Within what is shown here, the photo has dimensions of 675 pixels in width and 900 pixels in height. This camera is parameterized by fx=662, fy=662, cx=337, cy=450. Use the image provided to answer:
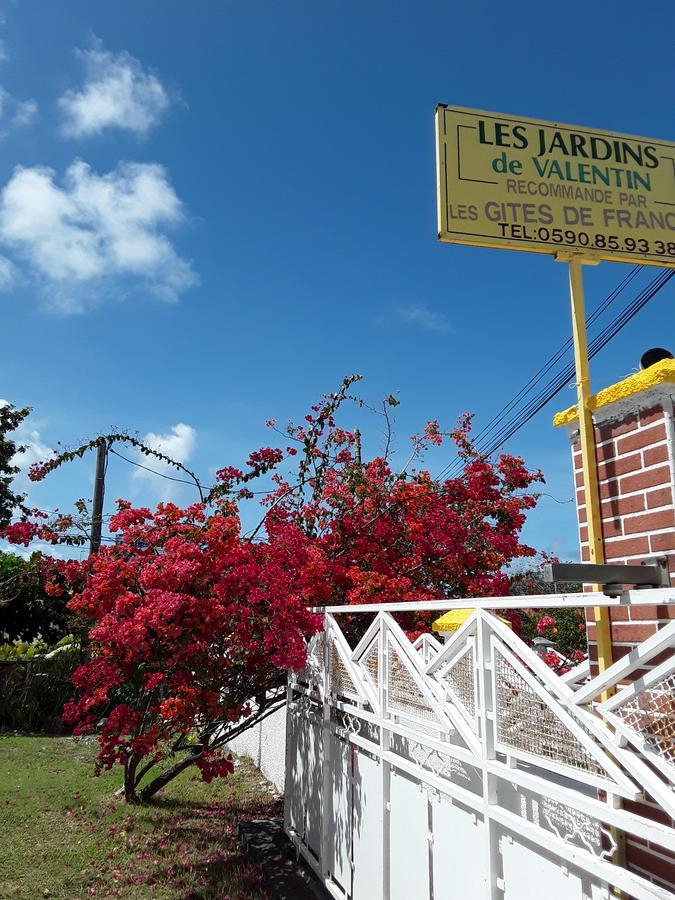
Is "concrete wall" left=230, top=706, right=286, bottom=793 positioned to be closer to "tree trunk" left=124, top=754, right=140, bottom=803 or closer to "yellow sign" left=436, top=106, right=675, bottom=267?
"tree trunk" left=124, top=754, right=140, bottom=803

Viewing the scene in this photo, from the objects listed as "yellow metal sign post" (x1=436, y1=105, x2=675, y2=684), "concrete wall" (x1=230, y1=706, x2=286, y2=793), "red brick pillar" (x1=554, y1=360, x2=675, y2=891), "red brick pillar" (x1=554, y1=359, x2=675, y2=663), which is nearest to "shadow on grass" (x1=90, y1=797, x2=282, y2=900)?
"concrete wall" (x1=230, y1=706, x2=286, y2=793)

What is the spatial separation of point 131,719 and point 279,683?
2029 mm

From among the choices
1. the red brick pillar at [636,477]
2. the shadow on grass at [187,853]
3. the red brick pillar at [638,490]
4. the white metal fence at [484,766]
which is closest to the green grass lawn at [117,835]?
the shadow on grass at [187,853]

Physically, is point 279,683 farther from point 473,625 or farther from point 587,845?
point 587,845

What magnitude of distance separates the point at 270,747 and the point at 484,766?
7.67m

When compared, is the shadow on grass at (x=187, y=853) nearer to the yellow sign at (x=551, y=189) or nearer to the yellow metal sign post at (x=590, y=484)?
the yellow metal sign post at (x=590, y=484)

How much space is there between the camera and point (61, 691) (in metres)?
14.2

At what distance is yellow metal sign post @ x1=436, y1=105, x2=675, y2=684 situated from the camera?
3924 mm

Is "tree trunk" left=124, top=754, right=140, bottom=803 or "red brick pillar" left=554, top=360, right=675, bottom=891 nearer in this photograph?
"red brick pillar" left=554, top=360, right=675, bottom=891

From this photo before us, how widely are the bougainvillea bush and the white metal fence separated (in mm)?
1010

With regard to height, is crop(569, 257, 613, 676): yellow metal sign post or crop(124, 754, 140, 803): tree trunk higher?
crop(569, 257, 613, 676): yellow metal sign post

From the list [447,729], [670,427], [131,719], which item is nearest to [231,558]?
[131,719]

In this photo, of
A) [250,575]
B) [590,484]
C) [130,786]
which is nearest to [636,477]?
[590,484]

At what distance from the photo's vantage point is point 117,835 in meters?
7.35
